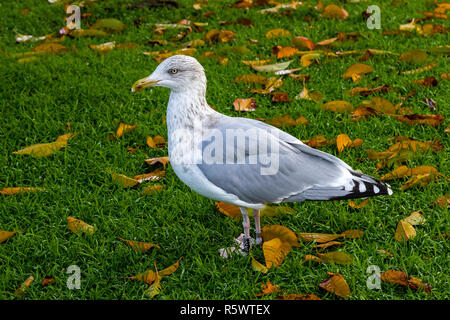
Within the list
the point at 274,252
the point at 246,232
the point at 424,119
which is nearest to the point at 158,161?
the point at 246,232

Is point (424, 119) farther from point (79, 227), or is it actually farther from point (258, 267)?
point (79, 227)

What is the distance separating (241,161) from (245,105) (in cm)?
186

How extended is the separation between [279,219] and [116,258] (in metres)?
1.10

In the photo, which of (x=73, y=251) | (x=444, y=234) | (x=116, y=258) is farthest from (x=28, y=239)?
(x=444, y=234)

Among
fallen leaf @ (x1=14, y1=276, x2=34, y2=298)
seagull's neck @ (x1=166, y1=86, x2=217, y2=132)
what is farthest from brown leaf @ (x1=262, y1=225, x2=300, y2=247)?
fallen leaf @ (x1=14, y1=276, x2=34, y2=298)

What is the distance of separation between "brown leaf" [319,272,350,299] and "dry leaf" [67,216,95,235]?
1.50 meters

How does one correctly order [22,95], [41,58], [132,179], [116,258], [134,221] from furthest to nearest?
[41,58]
[22,95]
[132,179]
[134,221]
[116,258]

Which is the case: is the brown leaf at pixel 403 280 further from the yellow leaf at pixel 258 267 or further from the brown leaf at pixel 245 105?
the brown leaf at pixel 245 105

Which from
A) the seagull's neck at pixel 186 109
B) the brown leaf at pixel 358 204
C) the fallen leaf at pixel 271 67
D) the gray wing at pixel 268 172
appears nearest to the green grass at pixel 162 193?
the brown leaf at pixel 358 204

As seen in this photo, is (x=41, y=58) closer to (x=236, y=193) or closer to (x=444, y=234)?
(x=236, y=193)

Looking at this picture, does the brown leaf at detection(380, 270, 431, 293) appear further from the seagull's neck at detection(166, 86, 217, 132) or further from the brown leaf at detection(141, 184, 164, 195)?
the brown leaf at detection(141, 184, 164, 195)

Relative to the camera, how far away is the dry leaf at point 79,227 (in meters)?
3.46

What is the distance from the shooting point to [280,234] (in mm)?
3332
